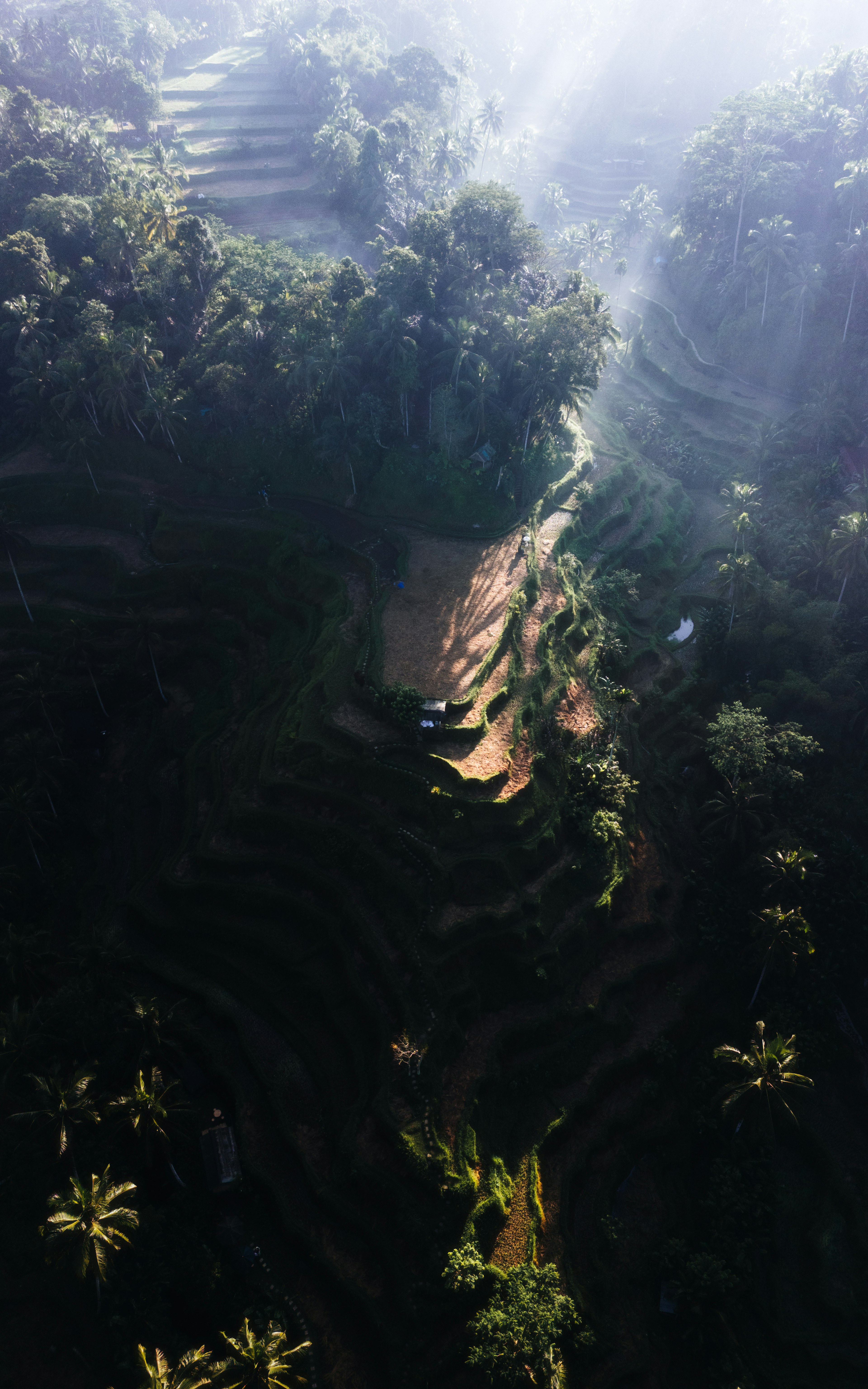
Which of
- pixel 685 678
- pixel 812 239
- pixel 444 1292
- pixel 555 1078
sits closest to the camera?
pixel 444 1292

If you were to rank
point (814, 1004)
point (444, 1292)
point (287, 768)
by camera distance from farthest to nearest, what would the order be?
point (287, 768), point (814, 1004), point (444, 1292)

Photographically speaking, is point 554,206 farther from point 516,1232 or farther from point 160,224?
point 516,1232

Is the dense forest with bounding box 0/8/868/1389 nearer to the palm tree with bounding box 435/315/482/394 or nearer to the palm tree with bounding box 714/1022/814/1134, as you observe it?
the palm tree with bounding box 714/1022/814/1134

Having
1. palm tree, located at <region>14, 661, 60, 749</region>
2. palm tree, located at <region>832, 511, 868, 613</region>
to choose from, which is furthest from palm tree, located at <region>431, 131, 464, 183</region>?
palm tree, located at <region>14, 661, 60, 749</region>

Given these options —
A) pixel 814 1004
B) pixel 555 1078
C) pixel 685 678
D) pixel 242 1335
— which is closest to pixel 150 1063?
pixel 242 1335

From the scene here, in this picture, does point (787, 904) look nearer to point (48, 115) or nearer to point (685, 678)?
point (685, 678)

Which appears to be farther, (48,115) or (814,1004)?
(48,115)
